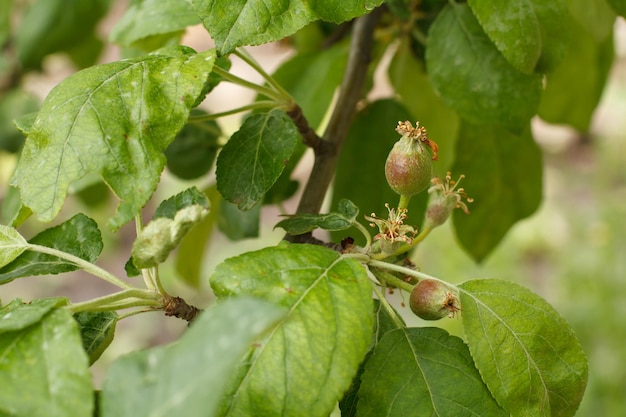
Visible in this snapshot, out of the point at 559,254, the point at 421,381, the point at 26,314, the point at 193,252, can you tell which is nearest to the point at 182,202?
the point at 26,314

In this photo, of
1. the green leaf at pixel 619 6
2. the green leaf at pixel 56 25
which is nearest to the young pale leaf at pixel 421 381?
the green leaf at pixel 619 6

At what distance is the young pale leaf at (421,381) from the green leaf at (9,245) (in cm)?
33

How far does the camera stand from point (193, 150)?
1.12 m

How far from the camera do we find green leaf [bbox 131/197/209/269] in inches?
23.4

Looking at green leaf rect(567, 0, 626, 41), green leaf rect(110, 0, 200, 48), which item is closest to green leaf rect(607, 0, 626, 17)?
green leaf rect(567, 0, 626, 41)

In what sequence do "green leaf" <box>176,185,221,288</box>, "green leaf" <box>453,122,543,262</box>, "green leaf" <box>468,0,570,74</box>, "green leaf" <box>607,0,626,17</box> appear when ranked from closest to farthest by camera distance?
"green leaf" <box>468,0,570,74</box>
"green leaf" <box>607,0,626,17</box>
"green leaf" <box>453,122,543,262</box>
"green leaf" <box>176,185,221,288</box>

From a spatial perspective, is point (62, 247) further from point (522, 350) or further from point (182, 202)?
point (522, 350)

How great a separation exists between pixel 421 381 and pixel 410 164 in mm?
190

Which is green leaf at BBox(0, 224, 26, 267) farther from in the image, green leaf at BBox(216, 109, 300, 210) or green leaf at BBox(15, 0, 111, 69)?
green leaf at BBox(15, 0, 111, 69)

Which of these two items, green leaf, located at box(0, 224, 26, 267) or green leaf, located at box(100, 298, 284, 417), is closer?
green leaf, located at box(100, 298, 284, 417)

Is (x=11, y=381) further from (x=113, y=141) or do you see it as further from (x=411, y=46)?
(x=411, y=46)

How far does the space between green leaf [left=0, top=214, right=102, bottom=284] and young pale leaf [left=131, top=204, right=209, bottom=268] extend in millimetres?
119

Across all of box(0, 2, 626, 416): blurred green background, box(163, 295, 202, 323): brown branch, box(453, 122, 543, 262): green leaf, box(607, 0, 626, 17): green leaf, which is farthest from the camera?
box(0, 2, 626, 416): blurred green background

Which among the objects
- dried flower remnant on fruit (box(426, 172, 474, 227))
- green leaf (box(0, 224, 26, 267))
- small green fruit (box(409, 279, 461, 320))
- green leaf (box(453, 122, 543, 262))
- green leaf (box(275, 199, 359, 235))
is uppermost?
green leaf (box(0, 224, 26, 267))
